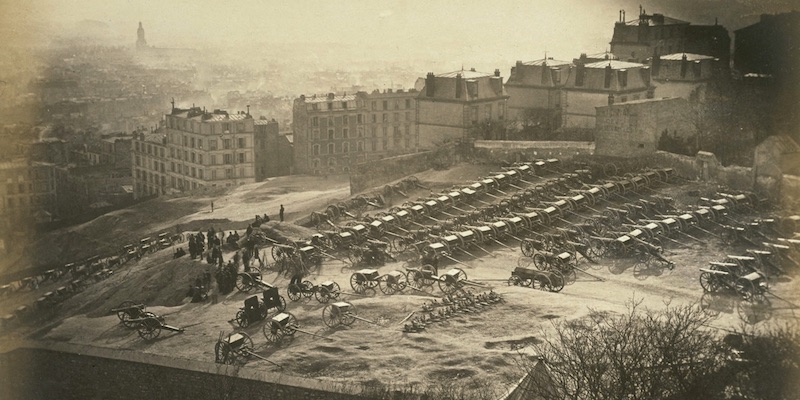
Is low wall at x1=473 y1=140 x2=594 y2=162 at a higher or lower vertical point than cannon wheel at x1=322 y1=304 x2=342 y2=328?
higher

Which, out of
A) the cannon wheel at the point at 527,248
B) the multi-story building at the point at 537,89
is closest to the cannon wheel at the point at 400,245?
the cannon wheel at the point at 527,248

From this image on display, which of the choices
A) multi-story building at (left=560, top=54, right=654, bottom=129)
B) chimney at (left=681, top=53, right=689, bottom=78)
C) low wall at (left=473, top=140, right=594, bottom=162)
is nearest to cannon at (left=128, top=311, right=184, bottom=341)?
low wall at (left=473, top=140, right=594, bottom=162)

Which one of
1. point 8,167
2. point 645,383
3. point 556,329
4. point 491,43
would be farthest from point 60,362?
point 491,43

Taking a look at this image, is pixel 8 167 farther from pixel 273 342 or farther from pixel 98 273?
pixel 273 342

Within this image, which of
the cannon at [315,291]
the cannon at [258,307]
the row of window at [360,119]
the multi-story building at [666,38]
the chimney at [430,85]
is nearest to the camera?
the cannon at [258,307]

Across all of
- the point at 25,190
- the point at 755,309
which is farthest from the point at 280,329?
the point at 25,190

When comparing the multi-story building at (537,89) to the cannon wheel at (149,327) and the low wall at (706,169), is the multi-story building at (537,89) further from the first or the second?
the cannon wheel at (149,327)

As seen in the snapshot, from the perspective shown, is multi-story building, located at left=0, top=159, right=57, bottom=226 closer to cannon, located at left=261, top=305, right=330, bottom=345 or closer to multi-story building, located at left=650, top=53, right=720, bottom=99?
cannon, located at left=261, top=305, right=330, bottom=345
